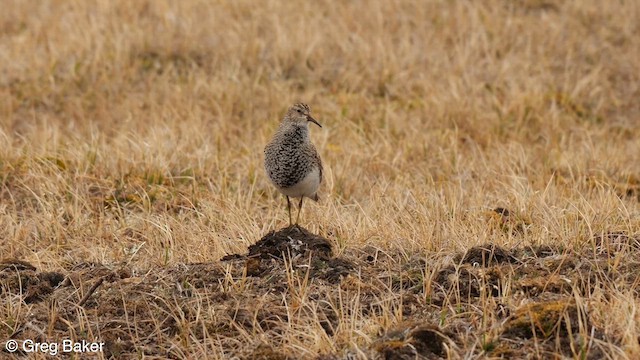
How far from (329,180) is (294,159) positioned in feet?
7.62

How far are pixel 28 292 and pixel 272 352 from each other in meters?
1.86

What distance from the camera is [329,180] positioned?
9.53 metres

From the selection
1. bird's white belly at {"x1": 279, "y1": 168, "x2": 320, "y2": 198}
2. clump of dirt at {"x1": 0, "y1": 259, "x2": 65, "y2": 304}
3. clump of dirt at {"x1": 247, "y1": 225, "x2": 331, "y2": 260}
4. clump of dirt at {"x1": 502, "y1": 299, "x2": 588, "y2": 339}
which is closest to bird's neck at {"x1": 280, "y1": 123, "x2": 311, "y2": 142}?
bird's white belly at {"x1": 279, "y1": 168, "x2": 320, "y2": 198}

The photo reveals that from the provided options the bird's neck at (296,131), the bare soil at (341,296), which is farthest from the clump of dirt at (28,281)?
the bird's neck at (296,131)

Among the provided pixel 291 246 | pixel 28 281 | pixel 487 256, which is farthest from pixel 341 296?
pixel 28 281

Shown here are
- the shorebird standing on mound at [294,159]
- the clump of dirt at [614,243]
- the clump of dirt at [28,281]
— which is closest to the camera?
the clump of dirt at [28,281]

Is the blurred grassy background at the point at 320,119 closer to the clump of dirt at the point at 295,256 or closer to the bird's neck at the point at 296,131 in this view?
the clump of dirt at the point at 295,256

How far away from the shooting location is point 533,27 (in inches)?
569

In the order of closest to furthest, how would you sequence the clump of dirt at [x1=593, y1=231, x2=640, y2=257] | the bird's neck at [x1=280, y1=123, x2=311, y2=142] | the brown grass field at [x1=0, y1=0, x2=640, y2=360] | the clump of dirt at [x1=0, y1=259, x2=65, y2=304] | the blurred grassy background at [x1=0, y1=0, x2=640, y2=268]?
the brown grass field at [x1=0, y1=0, x2=640, y2=360] → the clump of dirt at [x1=0, y1=259, x2=65, y2=304] → the clump of dirt at [x1=593, y1=231, x2=640, y2=257] → the bird's neck at [x1=280, y1=123, x2=311, y2=142] → the blurred grassy background at [x1=0, y1=0, x2=640, y2=268]

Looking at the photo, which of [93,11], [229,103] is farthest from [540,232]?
[93,11]

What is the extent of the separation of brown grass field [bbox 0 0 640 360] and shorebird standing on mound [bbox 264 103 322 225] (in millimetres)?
488

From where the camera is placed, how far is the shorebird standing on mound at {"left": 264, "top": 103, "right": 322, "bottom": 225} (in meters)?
7.21

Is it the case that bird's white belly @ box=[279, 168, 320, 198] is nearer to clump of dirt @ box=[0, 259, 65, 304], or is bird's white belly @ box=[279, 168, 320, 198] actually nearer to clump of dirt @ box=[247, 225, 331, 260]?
clump of dirt @ box=[247, 225, 331, 260]

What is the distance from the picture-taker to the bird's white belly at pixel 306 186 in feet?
23.8
